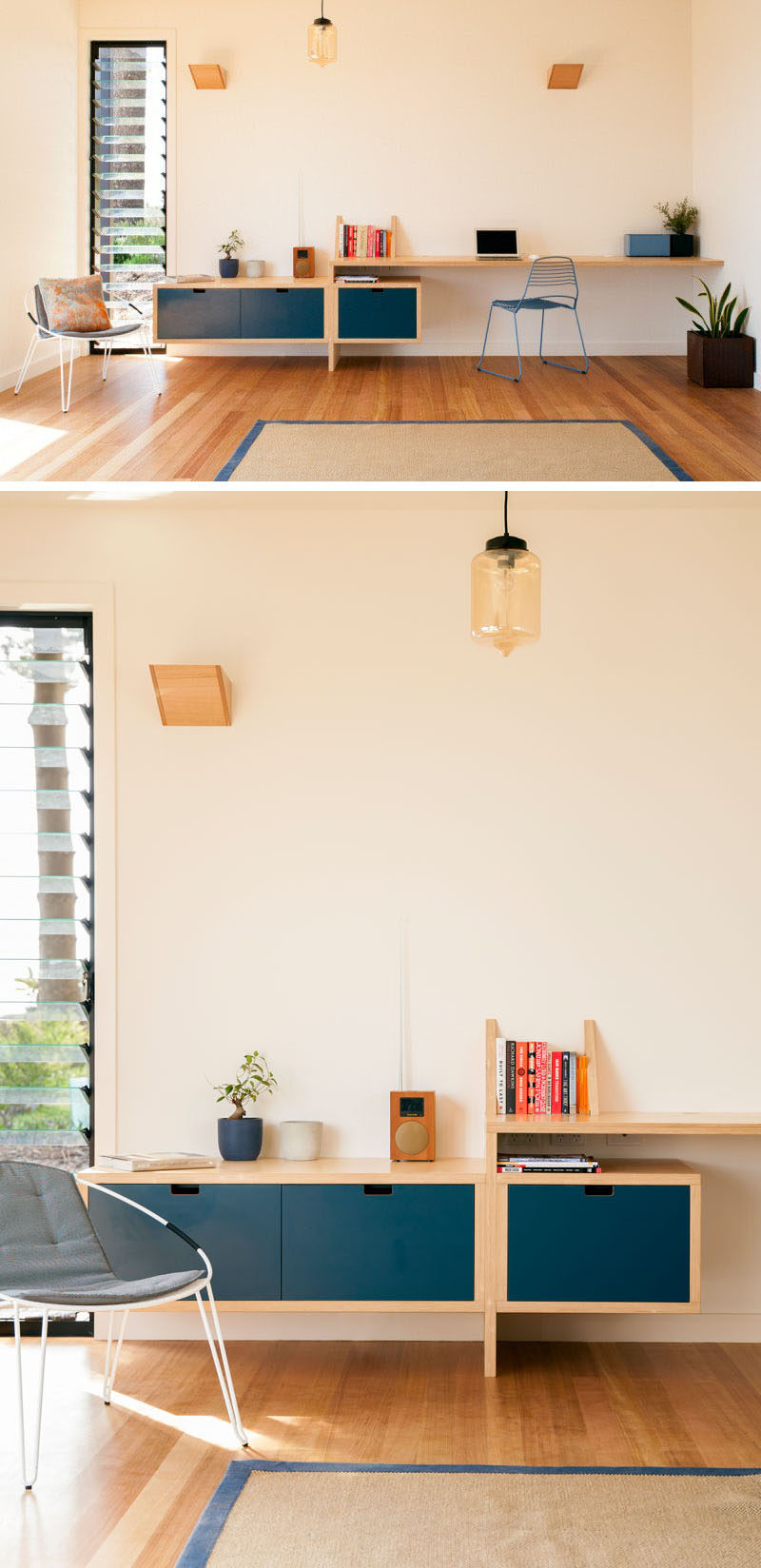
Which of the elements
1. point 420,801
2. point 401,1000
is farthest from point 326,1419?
point 420,801

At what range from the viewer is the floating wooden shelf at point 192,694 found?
459 cm

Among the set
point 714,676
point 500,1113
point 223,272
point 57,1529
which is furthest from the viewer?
point 223,272

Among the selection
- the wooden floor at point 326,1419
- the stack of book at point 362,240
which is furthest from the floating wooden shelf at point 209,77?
the wooden floor at point 326,1419

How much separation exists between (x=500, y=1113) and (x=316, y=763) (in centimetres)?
148

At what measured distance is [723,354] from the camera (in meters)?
6.15

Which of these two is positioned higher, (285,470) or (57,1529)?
(285,470)

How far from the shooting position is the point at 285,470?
13.4ft

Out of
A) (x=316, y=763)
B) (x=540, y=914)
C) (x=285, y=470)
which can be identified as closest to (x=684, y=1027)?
(x=540, y=914)

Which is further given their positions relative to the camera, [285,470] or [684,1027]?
[684,1027]

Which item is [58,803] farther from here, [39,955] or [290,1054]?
[290,1054]

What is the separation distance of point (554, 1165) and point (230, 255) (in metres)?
4.49

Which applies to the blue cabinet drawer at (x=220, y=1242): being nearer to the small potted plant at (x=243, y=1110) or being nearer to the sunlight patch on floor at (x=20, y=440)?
the small potted plant at (x=243, y=1110)

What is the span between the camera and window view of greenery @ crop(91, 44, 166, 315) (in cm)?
475

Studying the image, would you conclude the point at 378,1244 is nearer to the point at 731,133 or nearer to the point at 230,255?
the point at 230,255
